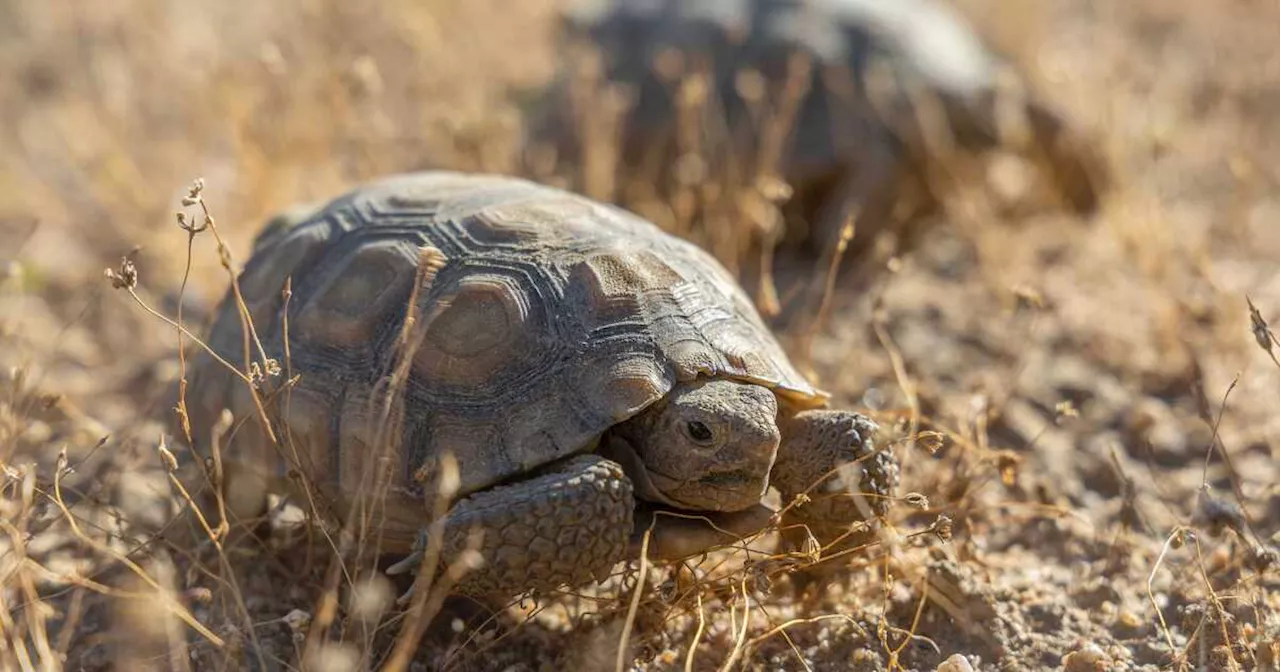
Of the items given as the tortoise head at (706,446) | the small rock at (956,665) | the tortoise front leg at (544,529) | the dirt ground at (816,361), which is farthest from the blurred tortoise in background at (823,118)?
the tortoise front leg at (544,529)

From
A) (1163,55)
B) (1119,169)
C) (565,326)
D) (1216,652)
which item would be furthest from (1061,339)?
(1163,55)

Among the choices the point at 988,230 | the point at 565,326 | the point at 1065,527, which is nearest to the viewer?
the point at 565,326

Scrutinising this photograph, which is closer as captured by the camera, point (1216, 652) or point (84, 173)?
point (1216, 652)

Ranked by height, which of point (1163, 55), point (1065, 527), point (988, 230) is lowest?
point (1065, 527)

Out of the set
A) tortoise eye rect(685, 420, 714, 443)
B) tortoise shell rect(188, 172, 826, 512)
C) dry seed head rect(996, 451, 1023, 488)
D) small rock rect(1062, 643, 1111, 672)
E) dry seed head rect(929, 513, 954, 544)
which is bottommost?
small rock rect(1062, 643, 1111, 672)

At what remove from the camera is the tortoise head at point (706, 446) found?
8.43 ft

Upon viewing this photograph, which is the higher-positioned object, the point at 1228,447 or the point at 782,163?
the point at 782,163

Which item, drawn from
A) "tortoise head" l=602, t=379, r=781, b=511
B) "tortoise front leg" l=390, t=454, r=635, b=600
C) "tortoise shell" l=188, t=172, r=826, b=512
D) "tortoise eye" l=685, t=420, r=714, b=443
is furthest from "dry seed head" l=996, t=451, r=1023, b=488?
"tortoise front leg" l=390, t=454, r=635, b=600

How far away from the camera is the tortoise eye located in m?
2.57

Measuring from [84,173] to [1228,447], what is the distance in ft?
17.4

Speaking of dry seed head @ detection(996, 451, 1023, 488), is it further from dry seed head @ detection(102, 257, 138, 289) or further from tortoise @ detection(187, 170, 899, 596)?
dry seed head @ detection(102, 257, 138, 289)

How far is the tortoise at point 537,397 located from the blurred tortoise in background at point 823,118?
2562 mm

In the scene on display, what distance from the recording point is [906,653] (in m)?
2.84

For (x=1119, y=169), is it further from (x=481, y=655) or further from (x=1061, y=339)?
(x=481, y=655)
